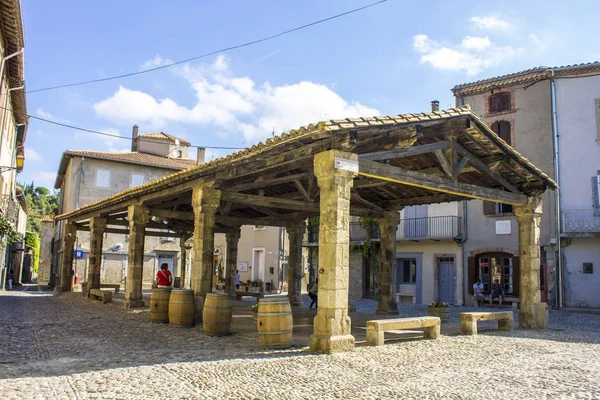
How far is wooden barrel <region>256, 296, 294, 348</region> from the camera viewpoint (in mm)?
6832

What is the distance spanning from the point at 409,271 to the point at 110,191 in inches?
597

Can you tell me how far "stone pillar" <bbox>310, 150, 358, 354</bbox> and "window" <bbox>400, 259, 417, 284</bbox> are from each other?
15346 mm

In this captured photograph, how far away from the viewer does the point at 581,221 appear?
17.3 metres

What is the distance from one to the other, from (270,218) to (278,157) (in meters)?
6.47

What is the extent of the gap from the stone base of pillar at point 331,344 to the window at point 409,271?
50.4 feet

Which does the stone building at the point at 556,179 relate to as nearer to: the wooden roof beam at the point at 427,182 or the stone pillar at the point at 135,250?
the wooden roof beam at the point at 427,182

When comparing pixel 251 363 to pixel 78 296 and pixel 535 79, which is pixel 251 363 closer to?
pixel 78 296

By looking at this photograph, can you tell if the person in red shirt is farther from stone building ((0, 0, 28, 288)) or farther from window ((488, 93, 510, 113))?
window ((488, 93, 510, 113))

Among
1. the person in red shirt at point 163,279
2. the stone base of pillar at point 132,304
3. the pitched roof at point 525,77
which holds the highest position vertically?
the pitched roof at point 525,77

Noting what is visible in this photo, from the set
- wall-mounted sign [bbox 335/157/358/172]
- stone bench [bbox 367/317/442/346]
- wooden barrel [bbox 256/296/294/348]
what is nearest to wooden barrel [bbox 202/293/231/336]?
wooden barrel [bbox 256/296/294/348]

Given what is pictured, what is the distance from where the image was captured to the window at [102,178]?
2639cm

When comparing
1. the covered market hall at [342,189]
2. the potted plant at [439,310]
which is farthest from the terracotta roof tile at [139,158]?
the potted plant at [439,310]

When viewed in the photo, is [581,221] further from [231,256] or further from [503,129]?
[231,256]

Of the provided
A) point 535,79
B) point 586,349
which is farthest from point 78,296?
point 535,79
